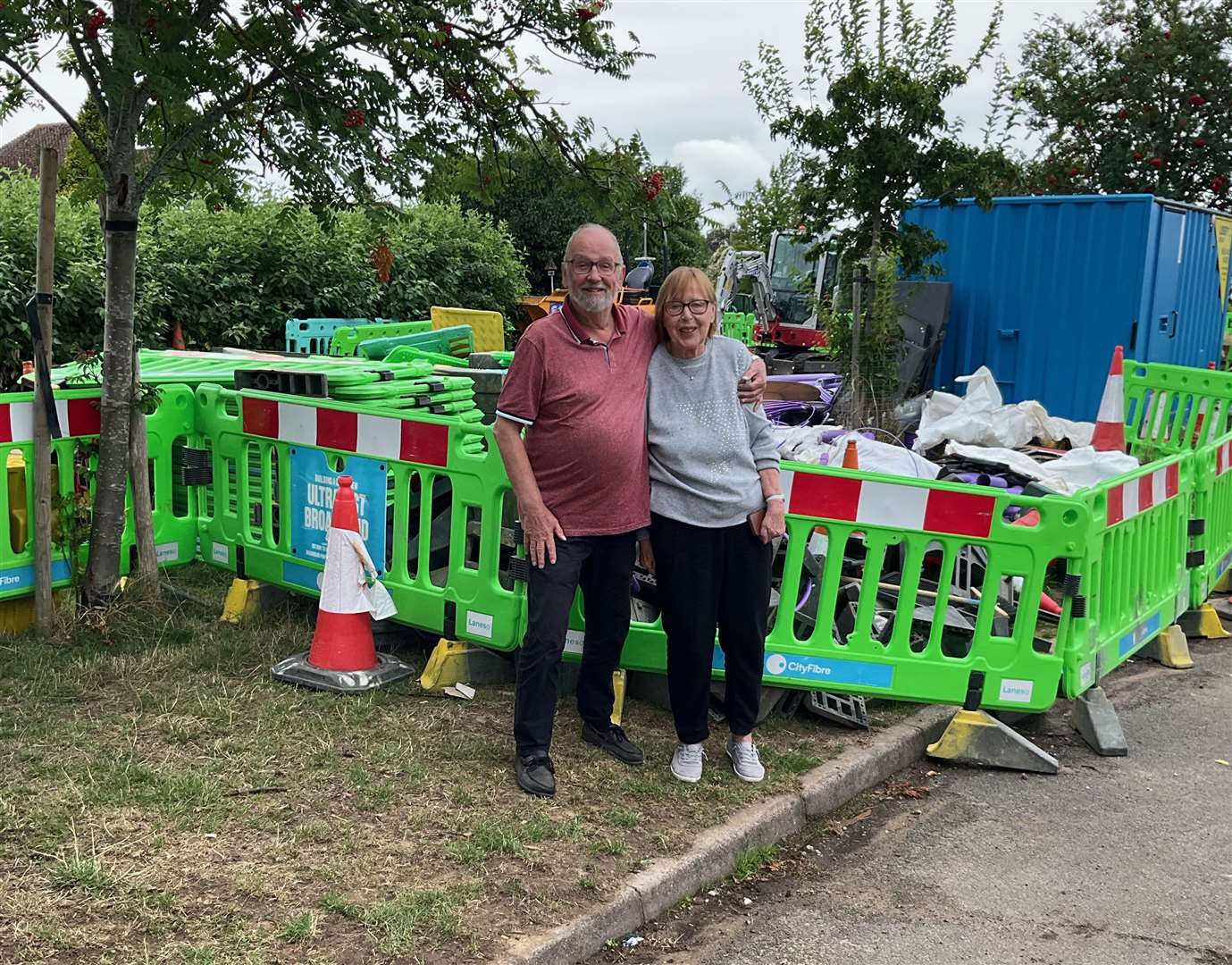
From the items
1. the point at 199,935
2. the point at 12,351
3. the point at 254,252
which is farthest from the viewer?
the point at 254,252

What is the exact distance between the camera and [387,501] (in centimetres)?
558

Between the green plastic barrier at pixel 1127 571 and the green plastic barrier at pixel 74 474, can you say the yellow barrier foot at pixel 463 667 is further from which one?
the green plastic barrier at pixel 1127 571

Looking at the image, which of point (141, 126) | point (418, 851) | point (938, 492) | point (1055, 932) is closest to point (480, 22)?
point (141, 126)

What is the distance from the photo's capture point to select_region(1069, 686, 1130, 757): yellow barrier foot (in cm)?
496

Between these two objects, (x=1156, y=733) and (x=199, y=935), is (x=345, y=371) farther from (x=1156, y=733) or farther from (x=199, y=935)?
(x=1156, y=733)

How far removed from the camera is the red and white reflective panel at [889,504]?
451 cm

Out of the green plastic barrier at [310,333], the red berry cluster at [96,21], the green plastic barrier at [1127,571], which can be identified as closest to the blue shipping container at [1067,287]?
the green plastic barrier at [1127,571]

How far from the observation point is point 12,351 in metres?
10.4

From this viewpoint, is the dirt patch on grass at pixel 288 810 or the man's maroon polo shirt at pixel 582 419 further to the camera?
the man's maroon polo shirt at pixel 582 419

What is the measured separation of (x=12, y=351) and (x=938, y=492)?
912 cm

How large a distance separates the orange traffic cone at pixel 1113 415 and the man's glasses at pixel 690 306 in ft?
19.2

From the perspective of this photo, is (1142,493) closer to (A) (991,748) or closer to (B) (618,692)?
(A) (991,748)

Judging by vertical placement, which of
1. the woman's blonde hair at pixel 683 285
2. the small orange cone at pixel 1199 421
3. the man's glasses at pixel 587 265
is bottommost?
the small orange cone at pixel 1199 421

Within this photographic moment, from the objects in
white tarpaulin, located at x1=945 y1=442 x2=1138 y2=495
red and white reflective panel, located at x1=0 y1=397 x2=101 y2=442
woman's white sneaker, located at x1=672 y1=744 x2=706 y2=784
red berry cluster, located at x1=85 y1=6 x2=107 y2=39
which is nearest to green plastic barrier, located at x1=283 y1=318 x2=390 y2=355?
red and white reflective panel, located at x1=0 y1=397 x2=101 y2=442
